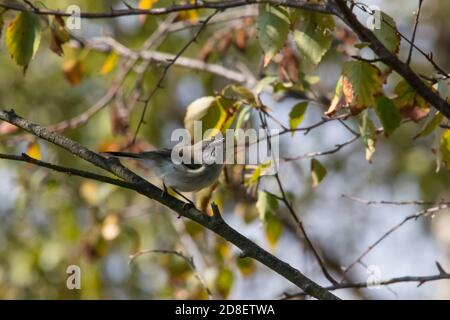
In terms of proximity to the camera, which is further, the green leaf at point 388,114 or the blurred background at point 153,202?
the blurred background at point 153,202

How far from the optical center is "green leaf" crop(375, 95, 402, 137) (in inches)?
100

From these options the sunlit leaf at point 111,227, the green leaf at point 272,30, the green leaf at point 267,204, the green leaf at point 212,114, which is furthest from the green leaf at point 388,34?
the sunlit leaf at point 111,227

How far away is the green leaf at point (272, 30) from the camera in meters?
2.70

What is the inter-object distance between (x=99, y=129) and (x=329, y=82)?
2817 millimetres

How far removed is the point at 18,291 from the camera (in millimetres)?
6352

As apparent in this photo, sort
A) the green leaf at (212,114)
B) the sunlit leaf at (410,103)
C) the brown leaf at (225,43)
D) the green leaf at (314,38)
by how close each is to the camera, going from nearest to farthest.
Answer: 1. the sunlit leaf at (410,103)
2. the green leaf at (314,38)
3. the green leaf at (212,114)
4. the brown leaf at (225,43)

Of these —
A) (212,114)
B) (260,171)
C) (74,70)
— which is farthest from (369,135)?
(74,70)

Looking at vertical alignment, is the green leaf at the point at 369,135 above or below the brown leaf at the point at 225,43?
below

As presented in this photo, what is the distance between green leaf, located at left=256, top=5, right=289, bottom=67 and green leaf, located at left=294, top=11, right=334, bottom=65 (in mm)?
93

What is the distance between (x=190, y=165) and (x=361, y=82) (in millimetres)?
1551

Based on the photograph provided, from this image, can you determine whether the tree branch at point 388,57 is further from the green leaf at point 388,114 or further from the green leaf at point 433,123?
the green leaf at point 388,114

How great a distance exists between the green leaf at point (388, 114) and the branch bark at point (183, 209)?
63 cm
